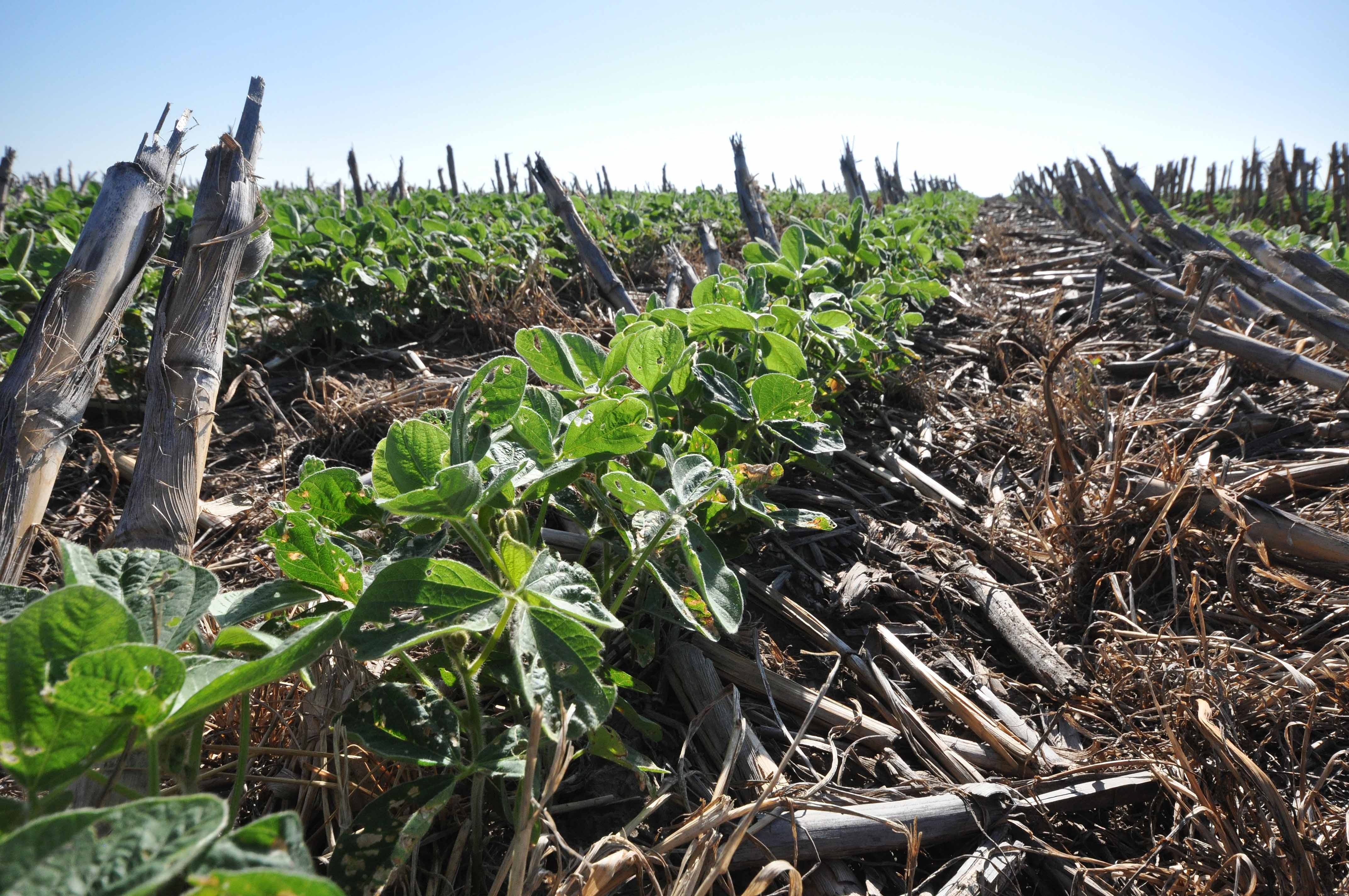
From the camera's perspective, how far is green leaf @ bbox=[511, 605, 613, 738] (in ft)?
3.20

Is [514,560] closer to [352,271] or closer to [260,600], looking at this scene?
[260,600]

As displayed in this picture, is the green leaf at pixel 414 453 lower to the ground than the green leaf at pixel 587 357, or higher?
lower

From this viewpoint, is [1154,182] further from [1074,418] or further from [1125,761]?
[1125,761]

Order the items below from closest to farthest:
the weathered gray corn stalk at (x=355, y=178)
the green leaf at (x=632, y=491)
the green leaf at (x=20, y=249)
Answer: the green leaf at (x=632, y=491) → the green leaf at (x=20, y=249) → the weathered gray corn stalk at (x=355, y=178)

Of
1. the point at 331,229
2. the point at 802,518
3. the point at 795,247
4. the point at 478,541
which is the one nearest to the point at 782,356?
the point at 802,518

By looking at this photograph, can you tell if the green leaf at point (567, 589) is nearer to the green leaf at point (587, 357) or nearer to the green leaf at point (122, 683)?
the green leaf at point (122, 683)

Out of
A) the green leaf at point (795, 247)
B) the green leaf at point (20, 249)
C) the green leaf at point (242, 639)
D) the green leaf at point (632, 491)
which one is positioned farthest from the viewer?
the green leaf at point (795, 247)

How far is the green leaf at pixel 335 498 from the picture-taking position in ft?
4.06

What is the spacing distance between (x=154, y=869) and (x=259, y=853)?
68 millimetres

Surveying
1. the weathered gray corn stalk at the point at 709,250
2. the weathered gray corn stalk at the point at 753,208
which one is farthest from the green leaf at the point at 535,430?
the weathered gray corn stalk at the point at 753,208

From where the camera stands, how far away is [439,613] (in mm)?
988

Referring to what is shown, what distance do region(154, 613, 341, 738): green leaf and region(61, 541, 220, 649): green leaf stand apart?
8 cm

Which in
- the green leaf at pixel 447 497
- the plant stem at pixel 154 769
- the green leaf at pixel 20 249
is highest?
the green leaf at pixel 20 249

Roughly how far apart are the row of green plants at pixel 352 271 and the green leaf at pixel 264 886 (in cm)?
311
